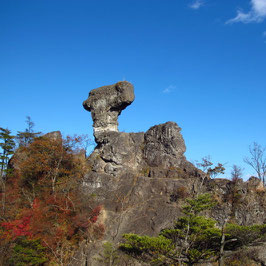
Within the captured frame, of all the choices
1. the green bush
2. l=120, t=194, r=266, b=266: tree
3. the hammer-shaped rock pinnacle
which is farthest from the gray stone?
the green bush

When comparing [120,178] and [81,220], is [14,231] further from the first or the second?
[120,178]

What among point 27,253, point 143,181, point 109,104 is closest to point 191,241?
point 143,181

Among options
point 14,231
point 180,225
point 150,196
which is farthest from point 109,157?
point 180,225

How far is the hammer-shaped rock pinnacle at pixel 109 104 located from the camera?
26266 mm

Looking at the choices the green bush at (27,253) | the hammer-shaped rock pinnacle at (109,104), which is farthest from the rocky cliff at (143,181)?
the green bush at (27,253)

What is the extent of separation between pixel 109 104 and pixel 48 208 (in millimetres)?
11907

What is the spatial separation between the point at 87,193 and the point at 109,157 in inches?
159

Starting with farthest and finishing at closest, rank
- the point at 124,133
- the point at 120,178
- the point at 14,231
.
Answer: the point at 124,133
the point at 120,178
the point at 14,231

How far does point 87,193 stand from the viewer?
70.5 feet

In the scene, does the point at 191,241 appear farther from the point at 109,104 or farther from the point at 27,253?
the point at 109,104

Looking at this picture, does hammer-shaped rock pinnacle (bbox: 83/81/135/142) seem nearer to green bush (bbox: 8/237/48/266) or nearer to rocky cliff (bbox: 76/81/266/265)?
rocky cliff (bbox: 76/81/266/265)

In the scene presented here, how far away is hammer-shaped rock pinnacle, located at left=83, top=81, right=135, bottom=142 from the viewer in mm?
26266

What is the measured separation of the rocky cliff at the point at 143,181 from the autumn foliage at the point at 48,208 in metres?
1.22

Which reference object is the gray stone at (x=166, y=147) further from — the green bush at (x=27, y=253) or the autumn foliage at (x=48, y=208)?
the green bush at (x=27, y=253)
